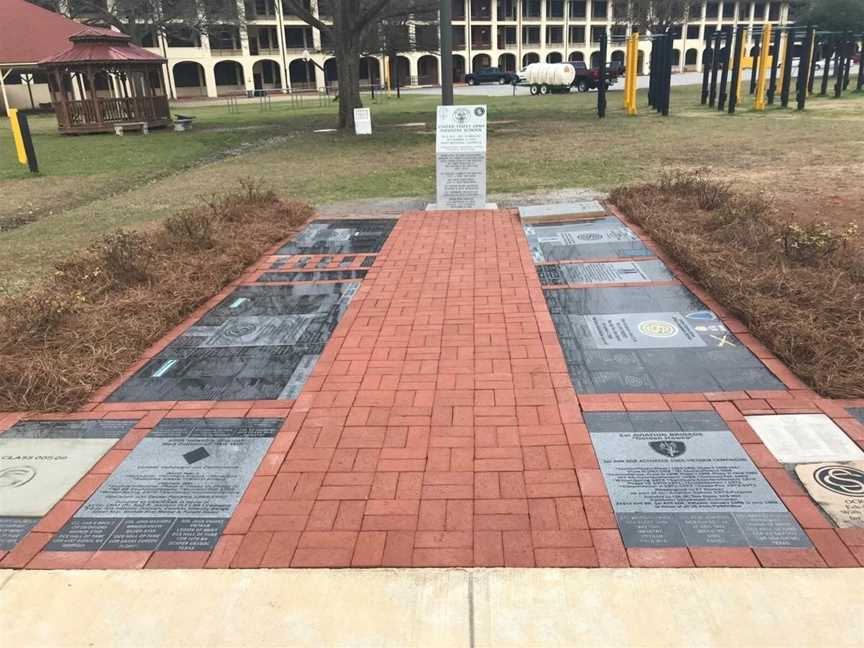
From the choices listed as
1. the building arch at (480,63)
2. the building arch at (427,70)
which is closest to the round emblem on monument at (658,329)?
the building arch at (427,70)

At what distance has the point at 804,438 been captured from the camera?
11.8 ft

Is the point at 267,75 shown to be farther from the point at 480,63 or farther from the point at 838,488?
the point at 838,488

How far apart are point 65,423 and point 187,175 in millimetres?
12128

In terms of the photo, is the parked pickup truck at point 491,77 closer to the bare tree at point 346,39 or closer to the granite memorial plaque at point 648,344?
the bare tree at point 346,39

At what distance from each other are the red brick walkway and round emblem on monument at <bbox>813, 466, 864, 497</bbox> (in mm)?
158

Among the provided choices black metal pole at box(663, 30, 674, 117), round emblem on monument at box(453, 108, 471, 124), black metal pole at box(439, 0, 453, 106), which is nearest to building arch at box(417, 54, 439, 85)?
black metal pole at box(663, 30, 674, 117)

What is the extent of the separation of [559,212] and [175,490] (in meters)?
6.74

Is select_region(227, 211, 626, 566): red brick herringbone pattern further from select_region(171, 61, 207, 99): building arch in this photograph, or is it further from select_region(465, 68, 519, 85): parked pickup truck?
select_region(171, 61, 207, 99): building arch

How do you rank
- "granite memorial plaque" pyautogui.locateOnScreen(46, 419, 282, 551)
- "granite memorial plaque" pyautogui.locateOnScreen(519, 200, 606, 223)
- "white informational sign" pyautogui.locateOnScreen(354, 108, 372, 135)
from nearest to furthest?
"granite memorial plaque" pyautogui.locateOnScreen(46, 419, 282, 551), "granite memorial plaque" pyautogui.locateOnScreen(519, 200, 606, 223), "white informational sign" pyautogui.locateOnScreen(354, 108, 372, 135)

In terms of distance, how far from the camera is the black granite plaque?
6874 mm

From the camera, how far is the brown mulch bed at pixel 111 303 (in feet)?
14.7

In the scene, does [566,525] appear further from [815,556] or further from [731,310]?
[731,310]

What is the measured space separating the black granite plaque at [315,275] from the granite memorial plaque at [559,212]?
2.91 metres

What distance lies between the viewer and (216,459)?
3633 mm
